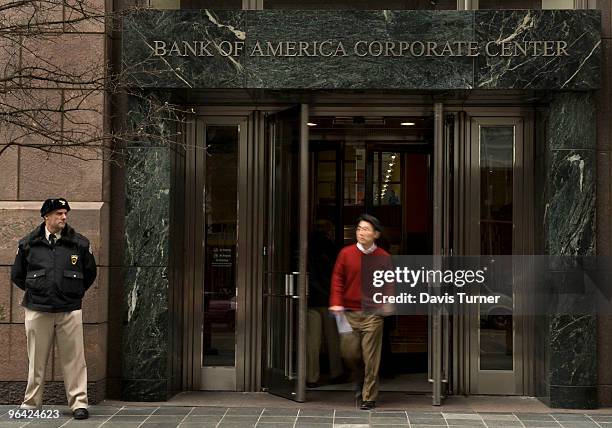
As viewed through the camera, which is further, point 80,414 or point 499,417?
point 499,417

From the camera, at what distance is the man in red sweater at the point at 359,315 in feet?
32.2

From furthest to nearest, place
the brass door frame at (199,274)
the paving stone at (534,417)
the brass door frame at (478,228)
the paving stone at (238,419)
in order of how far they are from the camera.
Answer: the brass door frame at (199,274)
the brass door frame at (478,228)
the paving stone at (534,417)
the paving stone at (238,419)

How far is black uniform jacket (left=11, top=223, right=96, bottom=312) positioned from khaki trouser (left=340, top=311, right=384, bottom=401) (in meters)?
2.79

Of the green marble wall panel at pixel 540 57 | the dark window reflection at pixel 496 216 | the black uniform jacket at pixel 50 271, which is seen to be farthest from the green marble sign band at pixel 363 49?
the black uniform jacket at pixel 50 271

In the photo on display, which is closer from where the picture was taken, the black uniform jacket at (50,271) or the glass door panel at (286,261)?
the black uniform jacket at (50,271)

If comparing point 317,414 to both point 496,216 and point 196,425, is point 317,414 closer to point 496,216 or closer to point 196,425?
point 196,425

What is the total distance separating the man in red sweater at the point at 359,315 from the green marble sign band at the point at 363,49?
165cm

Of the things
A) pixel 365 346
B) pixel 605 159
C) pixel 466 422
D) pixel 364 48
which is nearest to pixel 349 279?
pixel 365 346

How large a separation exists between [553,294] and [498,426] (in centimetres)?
168

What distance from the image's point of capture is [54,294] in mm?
9047

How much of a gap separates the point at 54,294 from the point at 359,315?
123 inches

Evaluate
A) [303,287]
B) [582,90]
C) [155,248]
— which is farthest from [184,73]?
[582,90]

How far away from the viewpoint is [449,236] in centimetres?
1073

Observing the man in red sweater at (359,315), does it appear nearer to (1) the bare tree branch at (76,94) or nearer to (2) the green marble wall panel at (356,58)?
(2) the green marble wall panel at (356,58)
